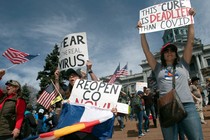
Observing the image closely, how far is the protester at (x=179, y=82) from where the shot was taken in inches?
104

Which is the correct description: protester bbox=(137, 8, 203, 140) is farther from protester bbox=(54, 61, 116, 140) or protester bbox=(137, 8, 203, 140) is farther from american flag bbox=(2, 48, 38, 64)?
american flag bbox=(2, 48, 38, 64)

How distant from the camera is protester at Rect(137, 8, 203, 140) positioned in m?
2.65

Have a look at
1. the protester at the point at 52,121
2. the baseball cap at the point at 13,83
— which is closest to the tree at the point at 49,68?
the protester at the point at 52,121

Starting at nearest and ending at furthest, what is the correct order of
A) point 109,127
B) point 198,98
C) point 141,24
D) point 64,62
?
point 109,127
point 141,24
point 64,62
point 198,98

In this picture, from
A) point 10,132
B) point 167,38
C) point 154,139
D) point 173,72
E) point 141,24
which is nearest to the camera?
point 173,72

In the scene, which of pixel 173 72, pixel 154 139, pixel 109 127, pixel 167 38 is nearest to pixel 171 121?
pixel 173 72

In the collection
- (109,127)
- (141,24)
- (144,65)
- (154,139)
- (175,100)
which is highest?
(144,65)

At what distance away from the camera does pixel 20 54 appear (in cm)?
704

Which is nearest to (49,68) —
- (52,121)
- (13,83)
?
(52,121)

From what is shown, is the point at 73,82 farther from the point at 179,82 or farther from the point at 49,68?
the point at 49,68

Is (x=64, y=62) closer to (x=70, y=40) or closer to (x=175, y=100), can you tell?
(x=70, y=40)

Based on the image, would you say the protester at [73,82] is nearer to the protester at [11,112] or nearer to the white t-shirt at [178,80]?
the protester at [11,112]

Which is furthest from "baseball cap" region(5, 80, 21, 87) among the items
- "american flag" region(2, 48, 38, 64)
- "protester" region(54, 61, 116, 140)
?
"american flag" region(2, 48, 38, 64)

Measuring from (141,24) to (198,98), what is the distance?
204 inches
